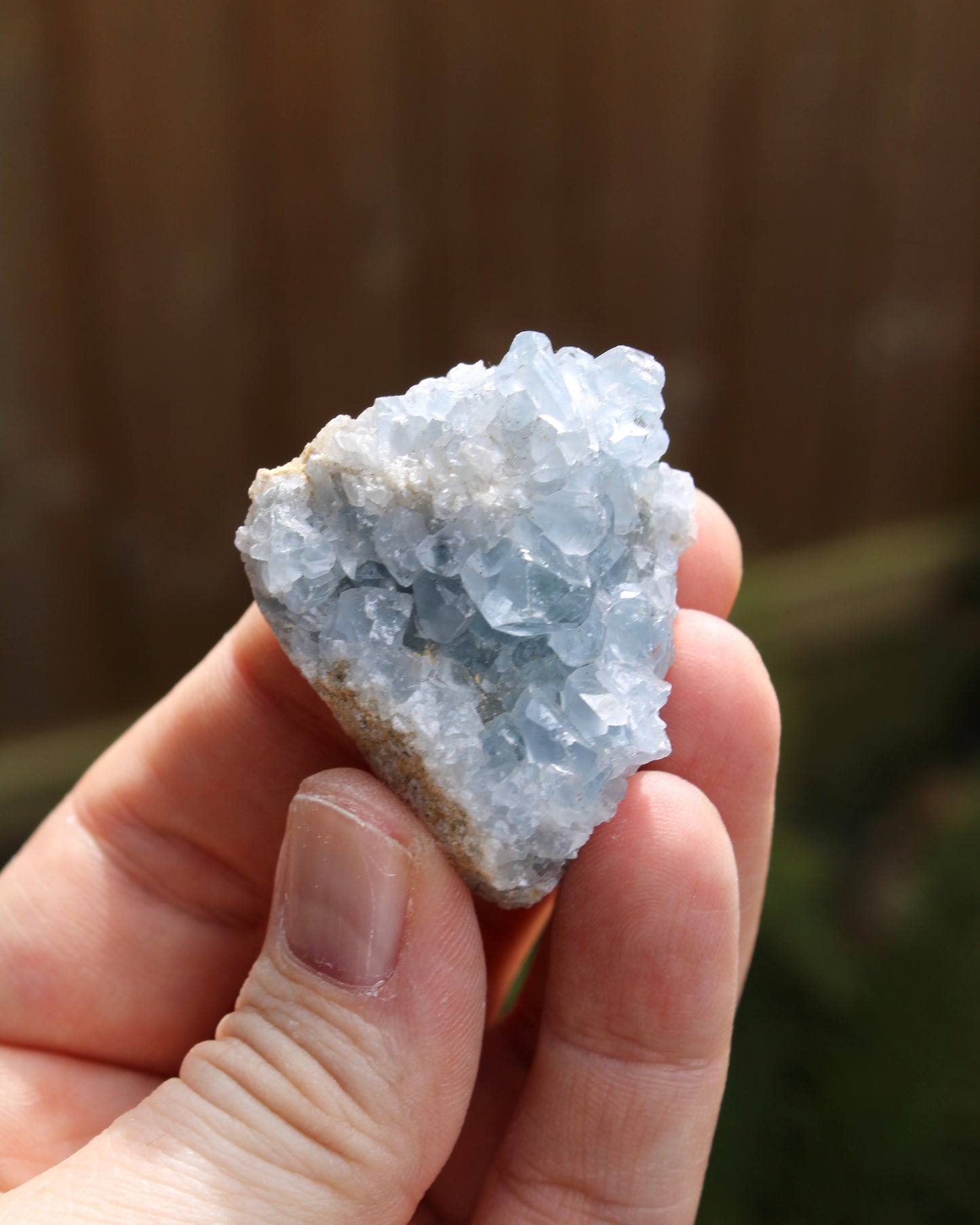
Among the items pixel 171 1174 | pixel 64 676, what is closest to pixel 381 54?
pixel 64 676

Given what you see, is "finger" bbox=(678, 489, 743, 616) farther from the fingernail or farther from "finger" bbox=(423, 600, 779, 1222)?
the fingernail

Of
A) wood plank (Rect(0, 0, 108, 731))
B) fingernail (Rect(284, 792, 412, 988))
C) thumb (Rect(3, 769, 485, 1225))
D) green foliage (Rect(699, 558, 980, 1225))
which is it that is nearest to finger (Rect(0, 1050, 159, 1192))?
thumb (Rect(3, 769, 485, 1225))

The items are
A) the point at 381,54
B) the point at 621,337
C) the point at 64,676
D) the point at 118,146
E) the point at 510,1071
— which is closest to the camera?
the point at 510,1071

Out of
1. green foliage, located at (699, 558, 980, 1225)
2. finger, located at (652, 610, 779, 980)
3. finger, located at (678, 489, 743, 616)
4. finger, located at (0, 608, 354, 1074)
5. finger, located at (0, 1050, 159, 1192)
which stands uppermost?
finger, located at (678, 489, 743, 616)

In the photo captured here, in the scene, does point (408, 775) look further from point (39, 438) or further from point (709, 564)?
point (39, 438)

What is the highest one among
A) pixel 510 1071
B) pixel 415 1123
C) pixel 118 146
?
pixel 118 146

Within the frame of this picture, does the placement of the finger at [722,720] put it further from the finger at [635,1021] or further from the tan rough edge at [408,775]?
the tan rough edge at [408,775]

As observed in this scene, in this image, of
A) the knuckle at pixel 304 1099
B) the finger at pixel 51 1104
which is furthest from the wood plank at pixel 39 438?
the knuckle at pixel 304 1099

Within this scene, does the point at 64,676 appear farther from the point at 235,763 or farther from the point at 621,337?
the point at 621,337
